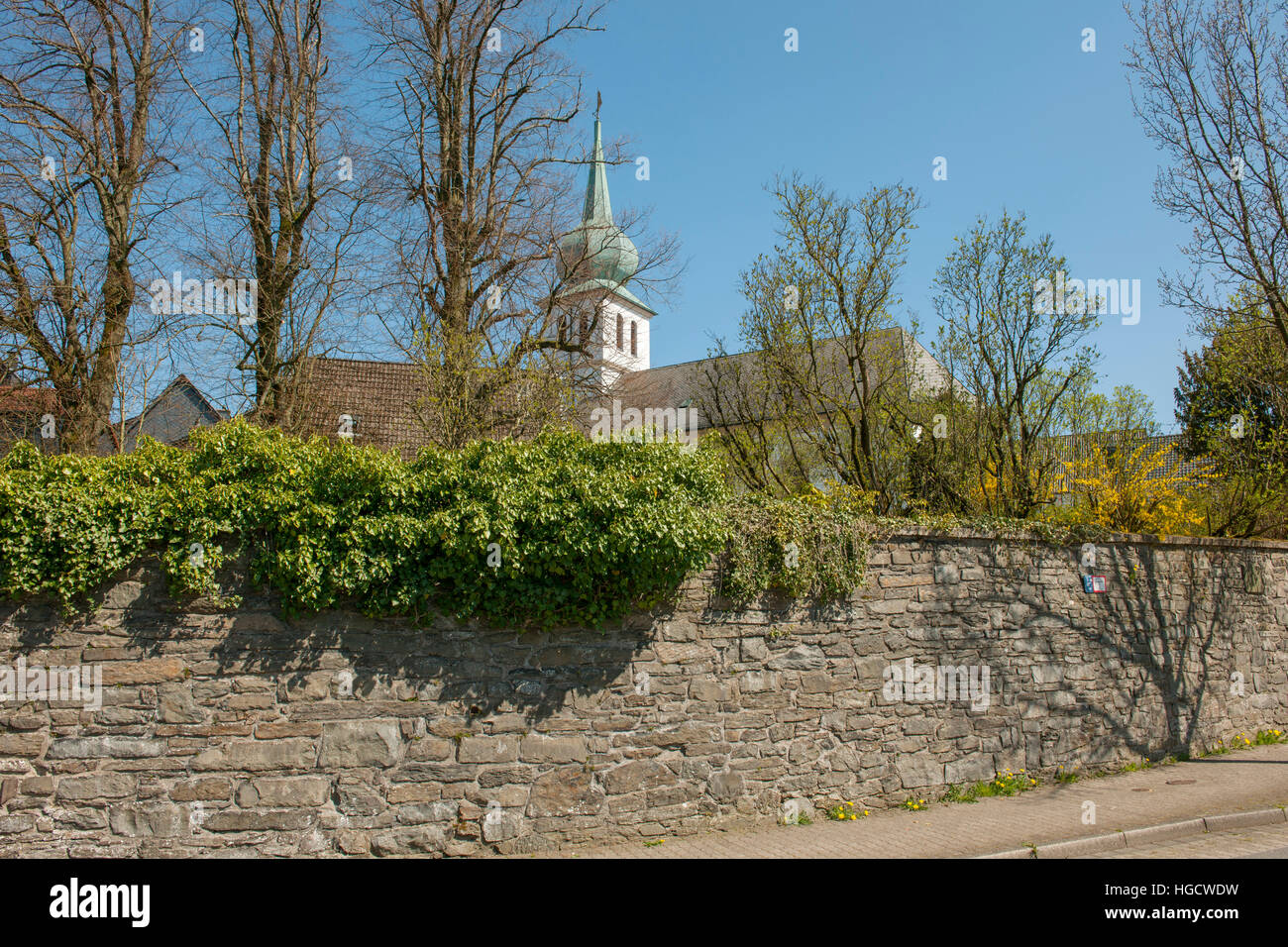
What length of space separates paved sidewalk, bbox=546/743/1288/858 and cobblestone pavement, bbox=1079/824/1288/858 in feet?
0.94

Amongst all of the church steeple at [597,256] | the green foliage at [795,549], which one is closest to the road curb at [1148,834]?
the green foliage at [795,549]

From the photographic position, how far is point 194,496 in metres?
6.50

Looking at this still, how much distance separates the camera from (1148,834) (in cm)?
777

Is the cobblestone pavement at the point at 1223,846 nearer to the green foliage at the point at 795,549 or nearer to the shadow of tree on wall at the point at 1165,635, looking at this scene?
the shadow of tree on wall at the point at 1165,635

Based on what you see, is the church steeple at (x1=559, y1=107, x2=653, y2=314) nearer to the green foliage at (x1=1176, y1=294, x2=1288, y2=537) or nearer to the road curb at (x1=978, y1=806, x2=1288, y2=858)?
the green foliage at (x1=1176, y1=294, x2=1288, y2=537)

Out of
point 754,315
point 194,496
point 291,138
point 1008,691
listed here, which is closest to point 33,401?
point 291,138

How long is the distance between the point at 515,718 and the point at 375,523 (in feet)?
6.72

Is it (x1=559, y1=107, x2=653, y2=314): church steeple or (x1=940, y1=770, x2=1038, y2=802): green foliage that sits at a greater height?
(x1=559, y1=107, x2=653, y2=314): church steeple

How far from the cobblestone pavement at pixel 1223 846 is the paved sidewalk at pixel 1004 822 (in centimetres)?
29

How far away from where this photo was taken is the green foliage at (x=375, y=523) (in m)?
6.25

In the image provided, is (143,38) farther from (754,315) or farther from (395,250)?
(754,315)

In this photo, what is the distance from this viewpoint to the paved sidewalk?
711 cm

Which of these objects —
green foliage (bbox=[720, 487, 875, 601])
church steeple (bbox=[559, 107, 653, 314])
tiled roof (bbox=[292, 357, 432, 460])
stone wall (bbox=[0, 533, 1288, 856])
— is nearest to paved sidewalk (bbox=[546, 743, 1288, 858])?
stone wall (bbox=[0, 533, 1288, 856])
